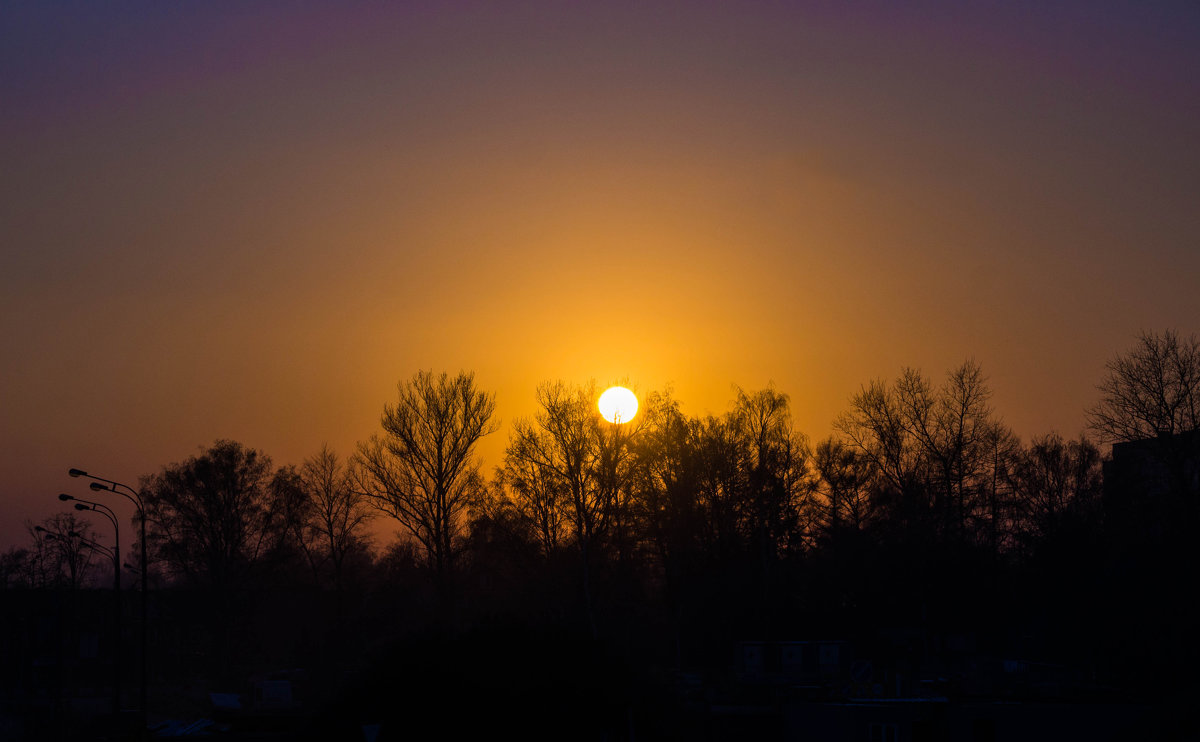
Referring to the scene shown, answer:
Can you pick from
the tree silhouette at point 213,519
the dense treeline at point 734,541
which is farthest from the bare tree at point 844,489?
the tree silhouette at point 213,519

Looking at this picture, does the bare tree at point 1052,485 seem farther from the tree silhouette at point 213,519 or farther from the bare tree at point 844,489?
the tree silhouette at point 213,519

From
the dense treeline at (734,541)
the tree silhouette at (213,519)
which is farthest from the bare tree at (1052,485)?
the tree silhouette at (213,519)

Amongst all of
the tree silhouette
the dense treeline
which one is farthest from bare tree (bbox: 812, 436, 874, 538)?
the tree silhouette

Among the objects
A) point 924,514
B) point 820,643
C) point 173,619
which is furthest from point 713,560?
point 173,619

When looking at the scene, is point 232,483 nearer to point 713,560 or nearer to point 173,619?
point 173,619

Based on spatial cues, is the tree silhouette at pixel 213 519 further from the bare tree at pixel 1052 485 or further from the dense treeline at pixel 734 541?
the bare tree at pixel 1052 485

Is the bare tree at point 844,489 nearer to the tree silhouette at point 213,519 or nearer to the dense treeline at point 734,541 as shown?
the dense treeline at point 734,541

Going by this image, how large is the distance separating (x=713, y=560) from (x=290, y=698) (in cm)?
Result: 2482

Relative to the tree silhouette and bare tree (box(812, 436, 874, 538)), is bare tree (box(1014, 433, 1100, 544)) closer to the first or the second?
bare tree (box(812, 436, 874, 538))

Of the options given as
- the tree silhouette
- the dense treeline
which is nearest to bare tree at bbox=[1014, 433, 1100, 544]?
the dense treeline

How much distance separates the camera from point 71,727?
51.9m

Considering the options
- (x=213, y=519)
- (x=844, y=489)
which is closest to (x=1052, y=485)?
(x=844, y=489)

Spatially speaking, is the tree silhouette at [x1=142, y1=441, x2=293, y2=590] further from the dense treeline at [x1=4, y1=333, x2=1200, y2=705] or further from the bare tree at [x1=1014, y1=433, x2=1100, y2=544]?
the bare tree at [x1=1014, y1=433, x2=1100, y2=544]

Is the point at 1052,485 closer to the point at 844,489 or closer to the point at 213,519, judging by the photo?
the point at 844,489
